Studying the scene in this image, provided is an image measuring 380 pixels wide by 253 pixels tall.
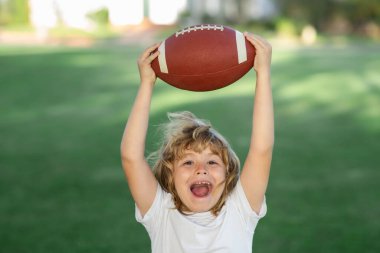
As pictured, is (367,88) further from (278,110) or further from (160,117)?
(160,117)

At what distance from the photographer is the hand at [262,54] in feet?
8.05

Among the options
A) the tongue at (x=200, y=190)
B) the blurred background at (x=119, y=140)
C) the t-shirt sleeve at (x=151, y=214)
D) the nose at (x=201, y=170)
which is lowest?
the blurred background at (x=119, y=140)

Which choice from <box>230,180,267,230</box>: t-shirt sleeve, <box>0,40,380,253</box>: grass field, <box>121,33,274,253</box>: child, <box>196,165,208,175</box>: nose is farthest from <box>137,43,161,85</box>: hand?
<box>0,40,380,253</box>: grass field

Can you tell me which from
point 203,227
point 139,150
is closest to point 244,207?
point 203,227

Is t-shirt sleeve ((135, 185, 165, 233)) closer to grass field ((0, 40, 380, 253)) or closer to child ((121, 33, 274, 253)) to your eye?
child ((121, 33, 274, 253))

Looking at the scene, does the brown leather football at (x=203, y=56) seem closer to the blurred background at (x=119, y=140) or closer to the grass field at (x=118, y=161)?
the blurred background at (x=119, y=140)

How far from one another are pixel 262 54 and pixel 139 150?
1.74ft

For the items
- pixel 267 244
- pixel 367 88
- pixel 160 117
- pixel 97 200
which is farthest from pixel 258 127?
pixel 367 88

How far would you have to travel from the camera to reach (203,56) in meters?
2.64

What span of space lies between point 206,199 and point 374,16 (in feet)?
92.2

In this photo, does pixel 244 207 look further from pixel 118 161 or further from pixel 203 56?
pixel 118 161

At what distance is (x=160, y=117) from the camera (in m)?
8.35

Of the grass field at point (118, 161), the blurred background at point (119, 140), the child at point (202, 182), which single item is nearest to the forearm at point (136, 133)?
the child at point (202, 182)

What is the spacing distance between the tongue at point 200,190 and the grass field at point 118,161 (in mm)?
1716
